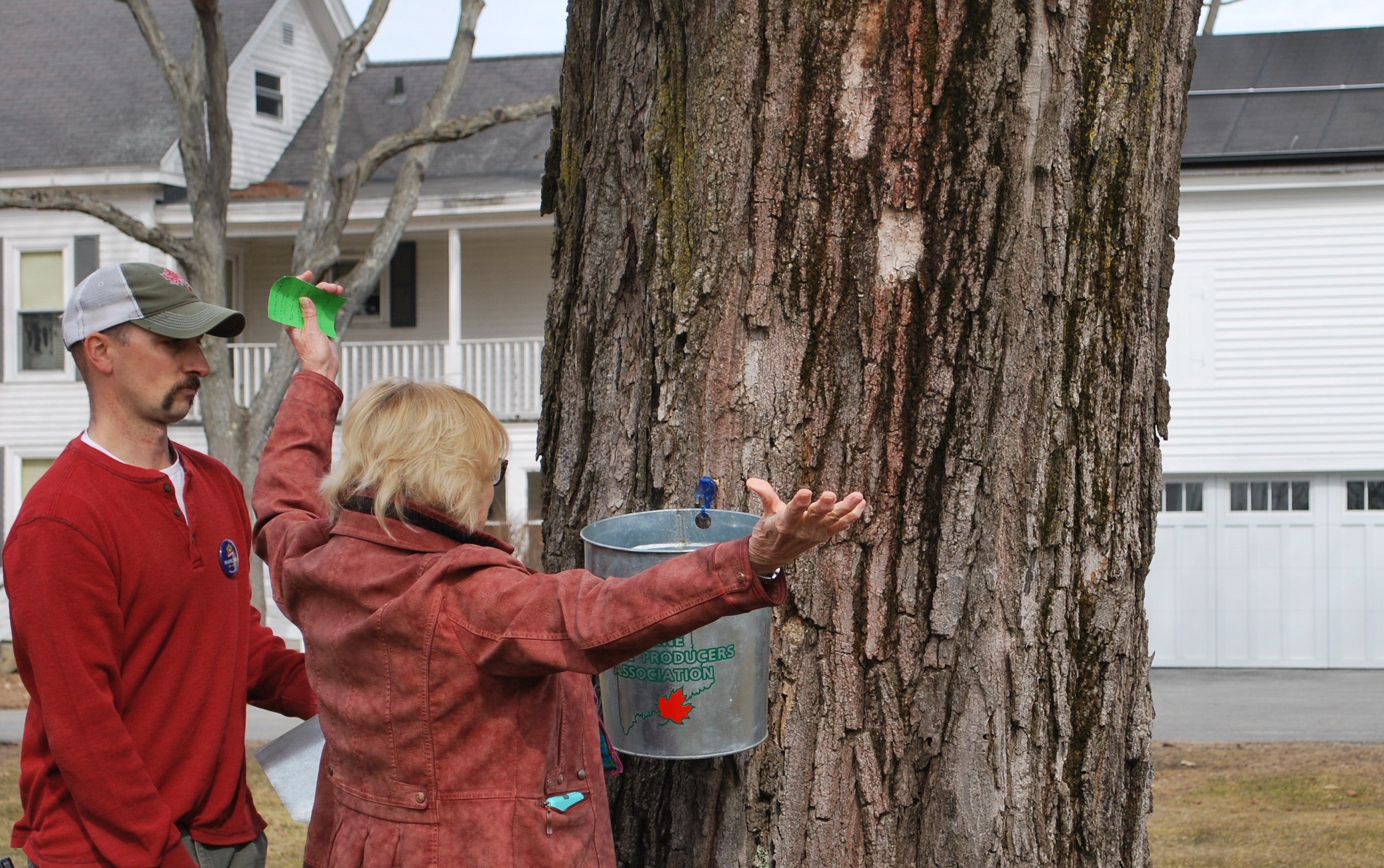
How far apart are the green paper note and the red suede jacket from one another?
0.70 metres

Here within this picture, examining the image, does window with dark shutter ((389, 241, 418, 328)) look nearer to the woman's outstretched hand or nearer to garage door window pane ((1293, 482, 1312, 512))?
garage door window pane ((1293, 482, 1312, 512))

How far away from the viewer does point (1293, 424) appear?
15914mm

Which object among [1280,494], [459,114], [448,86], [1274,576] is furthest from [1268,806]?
[459,114]

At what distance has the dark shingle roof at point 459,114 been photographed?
1862 centimetres

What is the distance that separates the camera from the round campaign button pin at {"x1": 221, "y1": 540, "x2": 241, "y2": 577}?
2.76 metres

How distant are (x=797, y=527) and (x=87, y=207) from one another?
1231cm

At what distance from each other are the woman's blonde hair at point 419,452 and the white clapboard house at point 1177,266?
452 inches

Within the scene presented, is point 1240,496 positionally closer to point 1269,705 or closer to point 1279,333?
point 1279,333

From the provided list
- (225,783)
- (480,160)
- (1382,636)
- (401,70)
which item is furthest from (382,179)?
(225,783)

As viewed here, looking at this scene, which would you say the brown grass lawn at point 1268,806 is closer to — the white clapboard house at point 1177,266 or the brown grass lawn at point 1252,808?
the brown grass lawn at point 1252,808

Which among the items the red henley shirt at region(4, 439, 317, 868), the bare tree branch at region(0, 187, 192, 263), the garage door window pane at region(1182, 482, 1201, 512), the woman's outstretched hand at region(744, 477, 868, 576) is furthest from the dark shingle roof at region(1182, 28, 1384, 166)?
the woman's outstretched hand at region(744, 477, 868, 576)

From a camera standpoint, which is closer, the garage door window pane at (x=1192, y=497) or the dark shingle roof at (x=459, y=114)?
the garage door window pane at (x=1192, y=497)

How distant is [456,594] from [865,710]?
0.79 metres

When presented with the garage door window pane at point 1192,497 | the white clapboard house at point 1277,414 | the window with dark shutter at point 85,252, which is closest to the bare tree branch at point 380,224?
the window with dark shutter at point 85,252
